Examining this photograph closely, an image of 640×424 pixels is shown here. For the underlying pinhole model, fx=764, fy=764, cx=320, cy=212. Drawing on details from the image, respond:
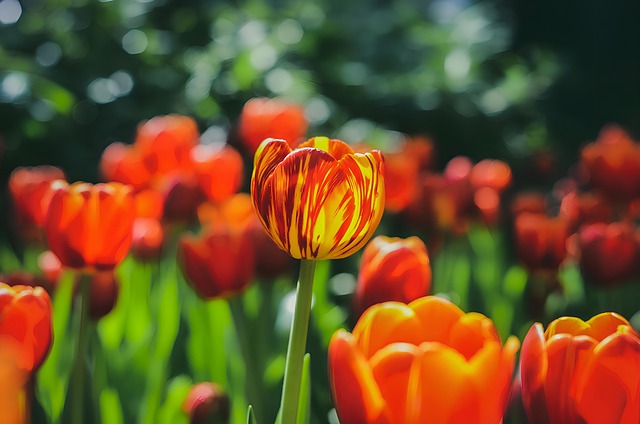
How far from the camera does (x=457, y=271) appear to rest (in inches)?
73.4

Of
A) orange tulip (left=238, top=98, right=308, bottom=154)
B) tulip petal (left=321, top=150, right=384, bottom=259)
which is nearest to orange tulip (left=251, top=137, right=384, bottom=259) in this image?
tulip petal (left=321, top=150, right=384, bottom=259)

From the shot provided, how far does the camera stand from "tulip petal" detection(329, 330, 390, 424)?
612 mm

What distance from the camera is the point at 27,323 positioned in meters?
0.74

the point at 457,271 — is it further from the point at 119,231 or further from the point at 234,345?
the point at 119,231

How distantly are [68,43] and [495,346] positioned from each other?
270 centimetres


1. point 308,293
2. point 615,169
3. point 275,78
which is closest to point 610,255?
point 615,169

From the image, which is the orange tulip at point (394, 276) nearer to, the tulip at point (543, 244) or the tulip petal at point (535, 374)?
the tulip petal at point (535, 374)

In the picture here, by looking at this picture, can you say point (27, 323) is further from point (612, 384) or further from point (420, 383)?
point (612, 384)

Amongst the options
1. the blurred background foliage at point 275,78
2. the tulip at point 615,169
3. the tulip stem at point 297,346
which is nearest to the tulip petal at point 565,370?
the tulip stem at point 297,346

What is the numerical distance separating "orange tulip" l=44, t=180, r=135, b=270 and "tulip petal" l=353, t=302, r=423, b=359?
42 cm

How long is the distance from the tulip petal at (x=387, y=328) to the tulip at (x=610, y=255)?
888 mm

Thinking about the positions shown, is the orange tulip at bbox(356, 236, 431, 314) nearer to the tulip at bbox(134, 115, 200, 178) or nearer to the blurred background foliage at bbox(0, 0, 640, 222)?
the tulip at bbox(134, 115, 200, 178)

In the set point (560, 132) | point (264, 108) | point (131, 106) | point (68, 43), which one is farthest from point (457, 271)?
point (560, 132)

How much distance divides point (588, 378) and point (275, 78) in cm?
237
